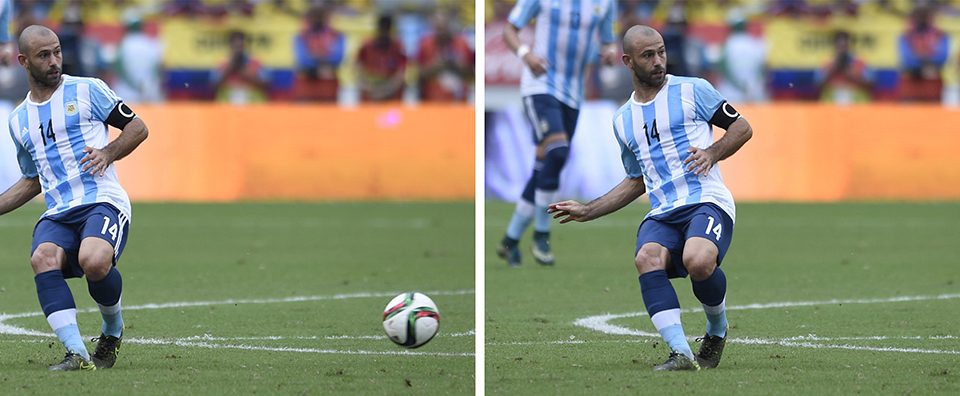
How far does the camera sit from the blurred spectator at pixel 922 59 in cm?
2533

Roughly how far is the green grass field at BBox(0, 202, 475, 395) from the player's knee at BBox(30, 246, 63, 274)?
42 centimetres

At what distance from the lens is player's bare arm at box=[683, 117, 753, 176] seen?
22.7 feet

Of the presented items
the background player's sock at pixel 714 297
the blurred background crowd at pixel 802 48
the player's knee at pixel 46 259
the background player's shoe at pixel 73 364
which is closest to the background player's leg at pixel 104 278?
the player's knee at pixel 46 259

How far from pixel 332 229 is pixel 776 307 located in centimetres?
722

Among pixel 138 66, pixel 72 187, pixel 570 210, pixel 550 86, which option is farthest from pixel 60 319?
pixel 138 66

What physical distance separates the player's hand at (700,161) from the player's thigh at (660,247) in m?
0.28

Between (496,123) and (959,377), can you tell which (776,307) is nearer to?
(959,377)

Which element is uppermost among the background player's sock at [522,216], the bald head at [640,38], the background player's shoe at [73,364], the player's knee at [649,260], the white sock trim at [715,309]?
the bald head at [640,38]

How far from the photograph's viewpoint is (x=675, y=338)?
6871 millimetres

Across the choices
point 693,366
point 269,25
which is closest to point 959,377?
point 693,366

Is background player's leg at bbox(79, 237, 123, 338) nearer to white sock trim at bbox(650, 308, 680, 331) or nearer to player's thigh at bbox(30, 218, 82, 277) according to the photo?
player's thigh at bbox(30, 218, 82, 277)

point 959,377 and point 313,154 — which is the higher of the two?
point 959,377

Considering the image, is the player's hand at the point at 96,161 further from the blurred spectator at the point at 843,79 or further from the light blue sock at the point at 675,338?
the blurred spectator at the point at 843,79

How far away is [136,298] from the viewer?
10281 mm
